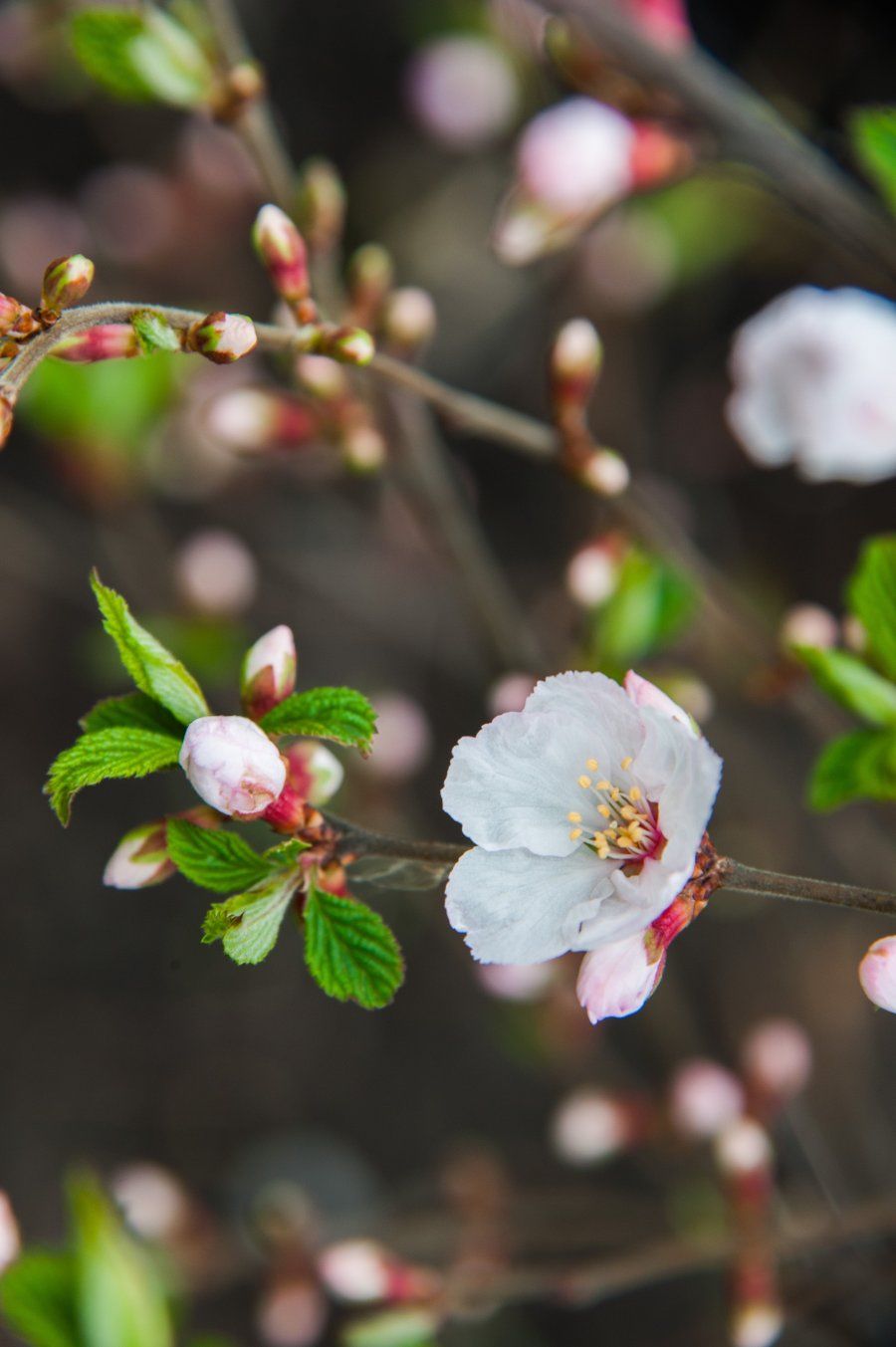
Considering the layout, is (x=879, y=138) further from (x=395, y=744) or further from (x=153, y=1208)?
(x=153, y=1208)

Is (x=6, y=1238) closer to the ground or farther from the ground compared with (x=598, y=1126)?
farther from the ground

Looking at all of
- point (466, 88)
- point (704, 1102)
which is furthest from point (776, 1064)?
point (466, 88)

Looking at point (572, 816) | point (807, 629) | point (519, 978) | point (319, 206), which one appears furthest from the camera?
point (519, 978)

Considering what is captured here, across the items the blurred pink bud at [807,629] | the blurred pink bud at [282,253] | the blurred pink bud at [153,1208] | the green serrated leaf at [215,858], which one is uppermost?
the blurred pink bud at [282,253]

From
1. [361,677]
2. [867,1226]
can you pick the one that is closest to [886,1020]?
[867,1226]

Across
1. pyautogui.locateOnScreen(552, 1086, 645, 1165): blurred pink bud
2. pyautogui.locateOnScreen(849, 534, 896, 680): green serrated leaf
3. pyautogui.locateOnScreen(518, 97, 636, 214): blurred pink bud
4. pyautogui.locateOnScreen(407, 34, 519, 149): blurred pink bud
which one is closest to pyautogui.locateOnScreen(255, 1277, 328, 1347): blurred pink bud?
pyautogui.locateOnScreen(552, 1086, 645, 1165): blurred pink bud

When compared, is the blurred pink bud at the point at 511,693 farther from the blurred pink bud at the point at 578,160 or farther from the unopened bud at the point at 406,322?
the blurred pink bud at the point at 578,160

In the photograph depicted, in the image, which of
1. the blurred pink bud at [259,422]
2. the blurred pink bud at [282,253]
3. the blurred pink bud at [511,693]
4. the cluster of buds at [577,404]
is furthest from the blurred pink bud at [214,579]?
the blurred pink bud at [282,253]

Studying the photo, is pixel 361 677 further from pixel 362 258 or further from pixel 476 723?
pixel 362 258
